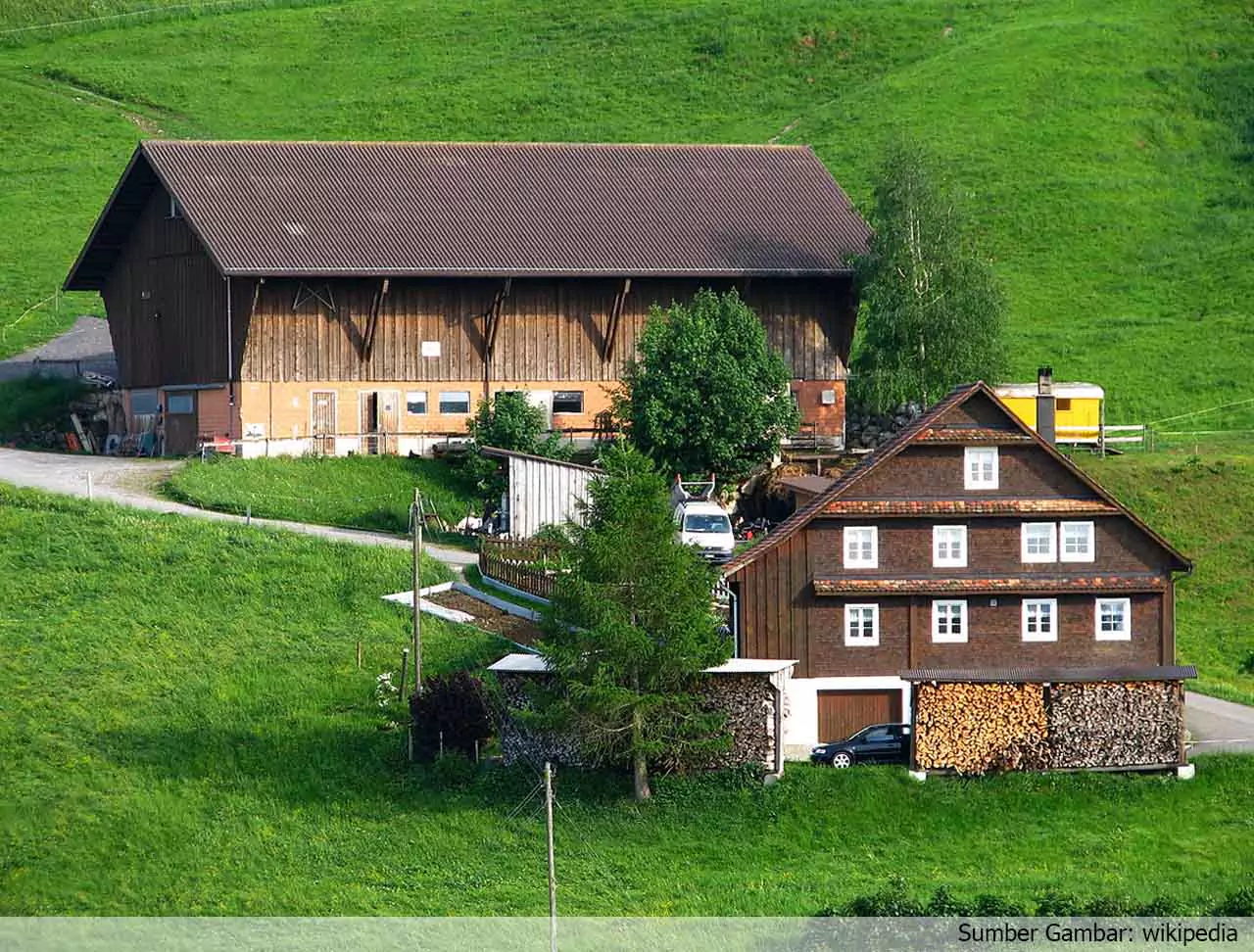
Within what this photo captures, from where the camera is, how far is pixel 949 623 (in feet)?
167

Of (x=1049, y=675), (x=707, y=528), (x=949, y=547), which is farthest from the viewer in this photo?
(x=707, y=528)

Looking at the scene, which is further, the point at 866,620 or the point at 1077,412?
the point at 1077,412

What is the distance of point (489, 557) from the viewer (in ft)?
190

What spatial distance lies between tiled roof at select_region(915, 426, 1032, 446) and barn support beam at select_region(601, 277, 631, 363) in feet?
76.6

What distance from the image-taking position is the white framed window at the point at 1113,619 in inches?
2010

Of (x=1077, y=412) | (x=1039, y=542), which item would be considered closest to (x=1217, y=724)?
(x=1039, y=542)

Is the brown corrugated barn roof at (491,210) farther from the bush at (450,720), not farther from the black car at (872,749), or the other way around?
the black car at (872,749)

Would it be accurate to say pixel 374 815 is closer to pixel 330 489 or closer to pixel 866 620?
pixel 866 620

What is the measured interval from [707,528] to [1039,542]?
1074cm

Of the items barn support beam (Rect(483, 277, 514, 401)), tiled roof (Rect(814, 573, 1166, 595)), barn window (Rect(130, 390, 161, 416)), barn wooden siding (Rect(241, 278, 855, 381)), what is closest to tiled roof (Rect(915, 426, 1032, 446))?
tiled roof (Rect(814, 573, 1166, 595))

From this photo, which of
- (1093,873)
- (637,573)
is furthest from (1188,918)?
(637,573)

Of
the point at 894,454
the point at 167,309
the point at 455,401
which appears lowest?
the point at 894,454

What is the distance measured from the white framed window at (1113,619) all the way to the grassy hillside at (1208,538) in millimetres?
3934

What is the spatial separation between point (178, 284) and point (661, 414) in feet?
58.6
